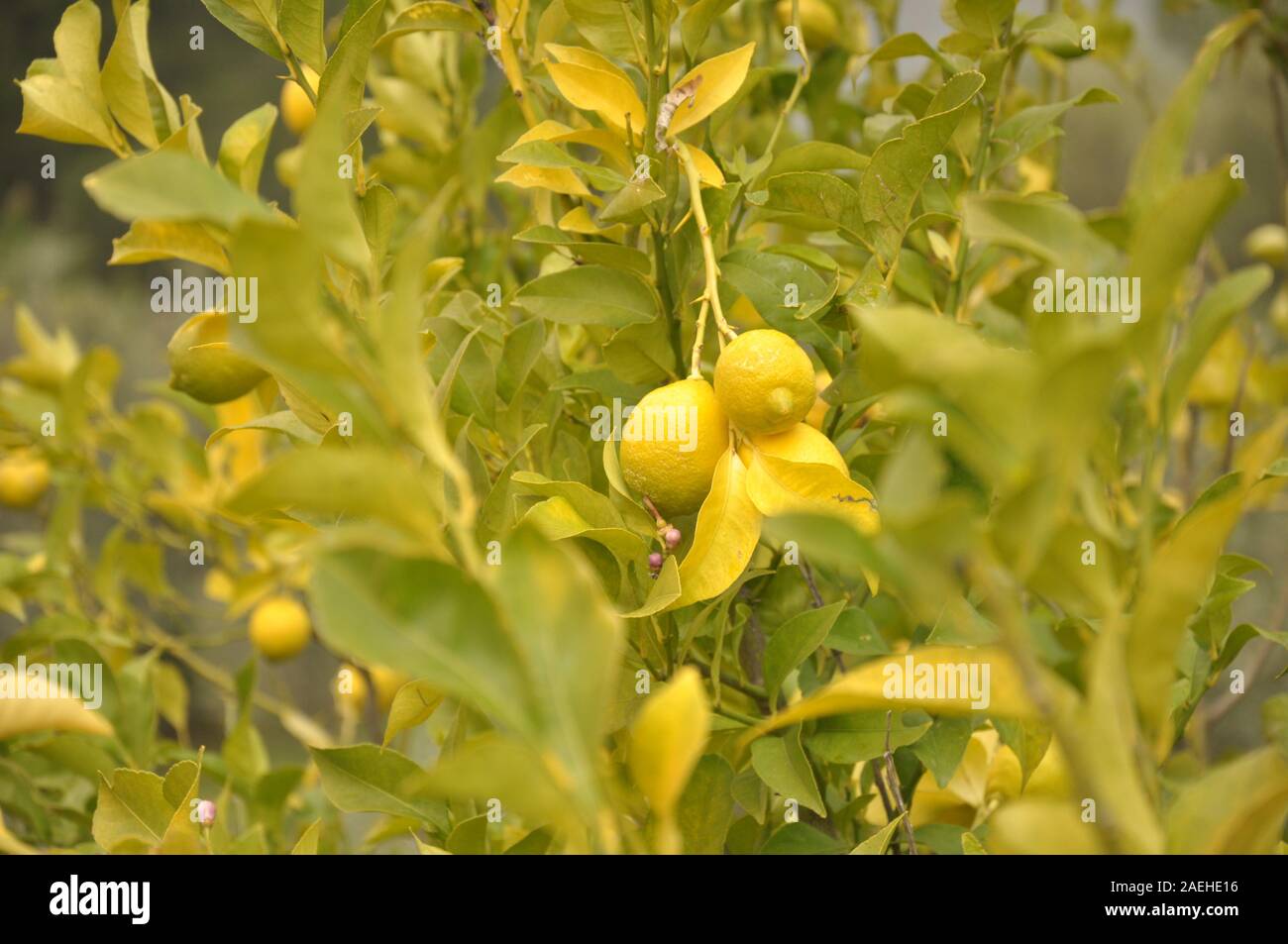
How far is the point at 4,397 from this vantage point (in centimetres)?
89

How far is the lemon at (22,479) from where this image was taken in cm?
98

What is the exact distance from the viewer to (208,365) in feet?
1.72

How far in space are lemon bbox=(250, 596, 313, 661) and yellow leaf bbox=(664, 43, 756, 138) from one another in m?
0.63

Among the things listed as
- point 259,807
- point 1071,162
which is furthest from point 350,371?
point 1071,162

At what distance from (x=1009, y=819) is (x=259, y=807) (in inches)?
20.9

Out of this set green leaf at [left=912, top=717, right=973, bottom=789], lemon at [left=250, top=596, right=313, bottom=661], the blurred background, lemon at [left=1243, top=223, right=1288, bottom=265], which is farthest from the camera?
the blurred background

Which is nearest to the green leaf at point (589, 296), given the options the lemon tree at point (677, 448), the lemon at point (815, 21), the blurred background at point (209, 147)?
the lemon tree at point (677, 448)

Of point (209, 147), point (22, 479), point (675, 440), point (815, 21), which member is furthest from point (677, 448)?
point (209, 147)

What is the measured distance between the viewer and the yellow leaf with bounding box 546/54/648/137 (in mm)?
465

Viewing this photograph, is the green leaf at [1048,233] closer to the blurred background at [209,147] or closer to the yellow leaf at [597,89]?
the yellow leaf at [597,89]

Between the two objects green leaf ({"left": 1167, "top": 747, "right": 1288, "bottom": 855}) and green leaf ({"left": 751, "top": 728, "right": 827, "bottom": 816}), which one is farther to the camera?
green leaf ({"left": 751, "top": 728, "right": 827, "bottom": 816})

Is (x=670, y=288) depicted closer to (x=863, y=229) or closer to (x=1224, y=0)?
(x=863, y=229)

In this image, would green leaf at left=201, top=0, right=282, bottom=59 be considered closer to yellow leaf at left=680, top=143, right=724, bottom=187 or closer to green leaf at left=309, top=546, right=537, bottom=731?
yellow leaf at left=680, top=143, right=724, bottom=187

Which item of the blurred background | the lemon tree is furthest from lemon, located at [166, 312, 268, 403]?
the blurred background
